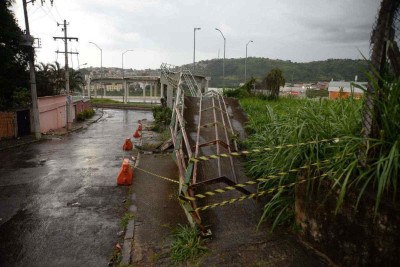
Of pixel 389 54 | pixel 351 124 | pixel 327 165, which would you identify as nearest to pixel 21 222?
pixel 327 165

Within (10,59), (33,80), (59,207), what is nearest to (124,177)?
(59,207)

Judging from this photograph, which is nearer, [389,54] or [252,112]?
[389,54]

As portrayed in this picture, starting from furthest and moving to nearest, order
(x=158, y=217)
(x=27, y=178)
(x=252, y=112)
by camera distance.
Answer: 1. (x=252, y=112)
2. (x=27, y=178)
3. (x=158, y=217)

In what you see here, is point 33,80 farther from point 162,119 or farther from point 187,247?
point 187,247

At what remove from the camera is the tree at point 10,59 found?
1759 centimetres

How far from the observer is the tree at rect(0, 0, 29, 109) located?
17.6 metres

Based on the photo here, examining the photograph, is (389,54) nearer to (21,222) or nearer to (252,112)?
(21,222)

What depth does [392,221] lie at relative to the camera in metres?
Result: 3.34

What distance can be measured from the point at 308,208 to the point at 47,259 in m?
4.67

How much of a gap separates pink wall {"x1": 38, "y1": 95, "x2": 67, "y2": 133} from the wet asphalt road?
22.5ft

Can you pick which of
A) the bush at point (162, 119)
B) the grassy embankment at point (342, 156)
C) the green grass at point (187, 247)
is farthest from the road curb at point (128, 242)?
the bush at point (162, 119)

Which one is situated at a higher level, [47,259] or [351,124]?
[351,124]

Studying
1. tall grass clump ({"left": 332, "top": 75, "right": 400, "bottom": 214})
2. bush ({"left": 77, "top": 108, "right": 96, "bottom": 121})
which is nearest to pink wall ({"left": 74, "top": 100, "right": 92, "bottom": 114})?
bush ({"left": 77, "top": 108, "right": 96, "bottom": 121})

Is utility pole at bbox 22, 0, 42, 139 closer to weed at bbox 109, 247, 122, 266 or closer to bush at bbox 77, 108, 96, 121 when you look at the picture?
bush at bbox 77, 108, 96, 121
